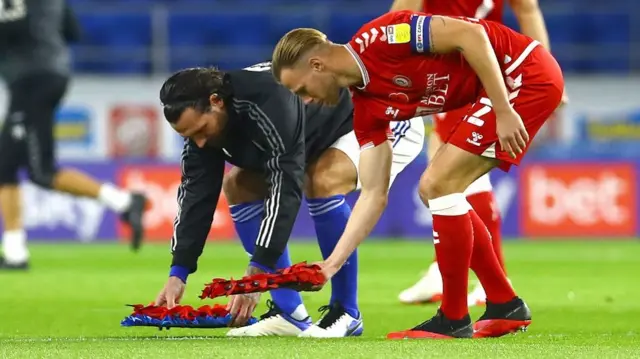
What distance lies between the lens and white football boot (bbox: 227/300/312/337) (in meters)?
5.57

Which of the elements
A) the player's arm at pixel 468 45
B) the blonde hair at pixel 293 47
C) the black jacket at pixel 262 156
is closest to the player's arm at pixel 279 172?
the black jacket at pixel 262 156

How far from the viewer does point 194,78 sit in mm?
5340

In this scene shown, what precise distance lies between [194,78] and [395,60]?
2.62 feet

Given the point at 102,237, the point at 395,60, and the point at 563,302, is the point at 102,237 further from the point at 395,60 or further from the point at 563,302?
the point at 395,60

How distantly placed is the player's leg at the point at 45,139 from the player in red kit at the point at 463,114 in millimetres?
3509

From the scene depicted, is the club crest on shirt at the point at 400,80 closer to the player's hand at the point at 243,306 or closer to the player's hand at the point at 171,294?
the player's hand at the point at 243,306

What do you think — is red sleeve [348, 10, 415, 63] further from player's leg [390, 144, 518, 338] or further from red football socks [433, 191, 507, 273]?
red football socks [433, 191, 507, 273]

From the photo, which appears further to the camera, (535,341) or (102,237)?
(102,237)

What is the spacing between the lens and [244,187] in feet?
18.8

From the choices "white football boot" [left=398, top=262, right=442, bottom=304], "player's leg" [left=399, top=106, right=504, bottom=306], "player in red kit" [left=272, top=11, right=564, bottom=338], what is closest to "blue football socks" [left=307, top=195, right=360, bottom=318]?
"player in red kit" [left=272, top=11, right=564, bottom=338]

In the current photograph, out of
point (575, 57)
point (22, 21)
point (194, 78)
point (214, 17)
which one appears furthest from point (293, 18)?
point (194, 78)

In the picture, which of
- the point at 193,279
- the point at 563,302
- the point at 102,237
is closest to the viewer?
the point at 563,302

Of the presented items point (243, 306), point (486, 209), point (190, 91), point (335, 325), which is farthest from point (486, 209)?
point (190, 91)

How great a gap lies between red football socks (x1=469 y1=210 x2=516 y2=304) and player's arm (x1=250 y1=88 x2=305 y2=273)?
76 centimetres
